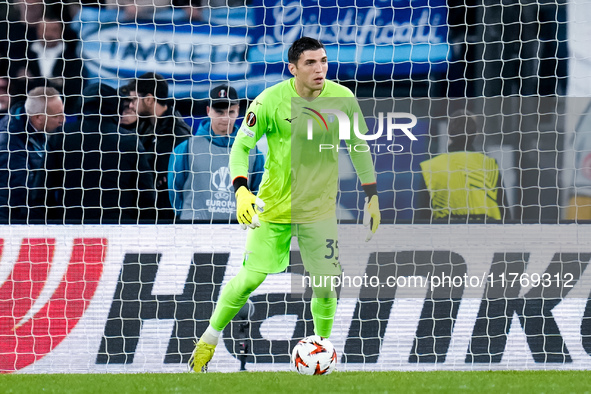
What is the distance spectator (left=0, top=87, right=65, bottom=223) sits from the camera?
685cm

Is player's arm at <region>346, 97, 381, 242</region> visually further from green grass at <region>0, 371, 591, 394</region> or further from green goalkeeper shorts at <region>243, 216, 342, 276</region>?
green grass at <region>0, 371, 591, 394</region>

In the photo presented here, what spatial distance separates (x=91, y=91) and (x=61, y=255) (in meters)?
1.42

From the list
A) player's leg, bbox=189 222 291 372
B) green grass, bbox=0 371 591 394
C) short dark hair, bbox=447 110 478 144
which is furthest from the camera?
short dark hair, bbox=447 110 478 144

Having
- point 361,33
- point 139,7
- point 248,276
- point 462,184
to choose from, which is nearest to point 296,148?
point 248,276

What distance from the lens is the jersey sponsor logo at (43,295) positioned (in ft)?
21.3

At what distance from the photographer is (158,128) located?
7.04m

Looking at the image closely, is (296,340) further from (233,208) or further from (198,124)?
(198,124)

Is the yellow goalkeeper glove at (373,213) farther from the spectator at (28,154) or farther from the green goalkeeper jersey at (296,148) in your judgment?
the spectator at (28,154)

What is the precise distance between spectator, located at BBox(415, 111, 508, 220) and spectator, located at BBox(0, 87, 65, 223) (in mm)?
2791

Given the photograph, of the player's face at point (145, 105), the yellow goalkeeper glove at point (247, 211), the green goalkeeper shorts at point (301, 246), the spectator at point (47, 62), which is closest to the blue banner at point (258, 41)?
the spectator at point (47, 62)

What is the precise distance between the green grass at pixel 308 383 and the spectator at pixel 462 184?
132 cm

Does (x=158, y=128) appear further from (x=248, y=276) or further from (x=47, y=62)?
(x=248, y=276)

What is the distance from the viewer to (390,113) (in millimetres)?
7359

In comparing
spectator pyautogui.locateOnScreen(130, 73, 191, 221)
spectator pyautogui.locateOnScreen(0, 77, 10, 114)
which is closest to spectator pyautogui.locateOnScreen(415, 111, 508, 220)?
spectator pyautogui.locateOnScreen(130, 73, 191, 221)
